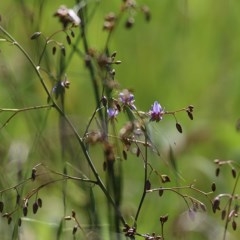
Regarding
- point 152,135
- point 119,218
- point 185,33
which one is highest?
point 185,33

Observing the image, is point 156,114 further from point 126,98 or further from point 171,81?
point 171,81

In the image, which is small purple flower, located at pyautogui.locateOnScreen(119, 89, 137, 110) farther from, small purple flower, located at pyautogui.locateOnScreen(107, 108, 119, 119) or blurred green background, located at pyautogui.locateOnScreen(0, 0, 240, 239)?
blurred green background, located at pyautogui.locateOnScreen(0, 0, 240, 239)

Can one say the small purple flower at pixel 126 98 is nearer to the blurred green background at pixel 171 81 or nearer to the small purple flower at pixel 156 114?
the small purple flower at pixel 156 114

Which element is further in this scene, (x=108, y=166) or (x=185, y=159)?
(x=185, y=159)

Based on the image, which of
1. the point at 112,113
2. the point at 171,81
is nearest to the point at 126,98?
the point at 112,113

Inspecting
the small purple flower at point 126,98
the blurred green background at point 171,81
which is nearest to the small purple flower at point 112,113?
the small purple flower at point 126,98

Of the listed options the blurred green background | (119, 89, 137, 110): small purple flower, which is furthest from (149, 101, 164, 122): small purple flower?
the blurred green background

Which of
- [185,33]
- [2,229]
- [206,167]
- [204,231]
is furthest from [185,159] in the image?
[2,229]

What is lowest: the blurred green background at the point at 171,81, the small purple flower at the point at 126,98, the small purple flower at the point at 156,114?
the small purple flower at the point at 156,114

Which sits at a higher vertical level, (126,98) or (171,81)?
(171,81)

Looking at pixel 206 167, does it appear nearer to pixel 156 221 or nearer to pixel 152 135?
pixel 156 221

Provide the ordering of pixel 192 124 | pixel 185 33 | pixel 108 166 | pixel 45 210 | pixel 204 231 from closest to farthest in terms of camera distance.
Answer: pixel 108 166 < pixel 204 231 < pixel 45 210 < pixel 192 124 < pixel 185 33
